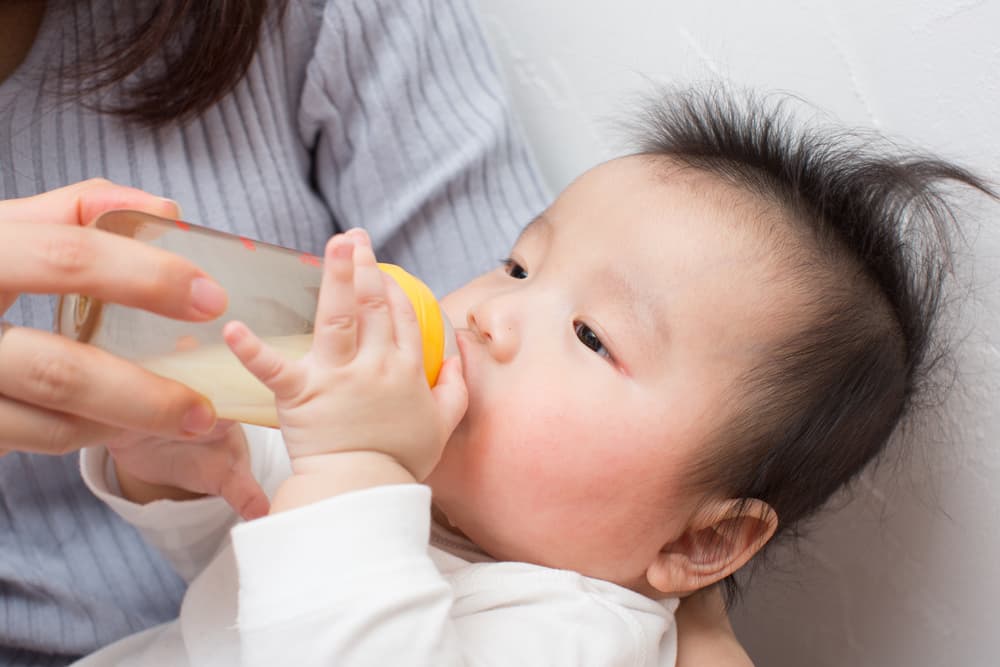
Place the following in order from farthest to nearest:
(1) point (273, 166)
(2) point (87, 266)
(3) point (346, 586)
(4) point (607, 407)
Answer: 1. (1) point (273, 166)
2. (4) point (607, 407)
3. (3) point (346, 586)
4. (2) point (87, 266)

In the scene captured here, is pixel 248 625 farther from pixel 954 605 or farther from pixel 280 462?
pixel 954 605

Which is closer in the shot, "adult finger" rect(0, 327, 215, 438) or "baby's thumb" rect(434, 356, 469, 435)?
"adult finger" rect(0, 327, 215, 438)

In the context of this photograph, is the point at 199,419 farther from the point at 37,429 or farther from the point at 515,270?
the point at 515,270

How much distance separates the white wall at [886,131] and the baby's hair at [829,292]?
0.14 feet

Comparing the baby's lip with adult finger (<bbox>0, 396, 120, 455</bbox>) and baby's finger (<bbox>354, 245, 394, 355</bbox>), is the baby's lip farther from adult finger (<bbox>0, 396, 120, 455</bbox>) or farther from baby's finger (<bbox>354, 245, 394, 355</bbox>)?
adult finger (<bbox>0, 396, 120, 455</bbox>)

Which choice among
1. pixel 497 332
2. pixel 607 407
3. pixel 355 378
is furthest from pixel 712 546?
pixel 355 378

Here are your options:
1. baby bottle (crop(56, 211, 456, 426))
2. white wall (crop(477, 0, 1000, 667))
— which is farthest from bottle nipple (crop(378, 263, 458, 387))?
white wall (crop(477, 0, 1000, 667))

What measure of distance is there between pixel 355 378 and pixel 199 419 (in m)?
0.12

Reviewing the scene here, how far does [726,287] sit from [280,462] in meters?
0.52

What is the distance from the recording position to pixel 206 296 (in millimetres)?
598

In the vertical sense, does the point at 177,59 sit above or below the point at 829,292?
above

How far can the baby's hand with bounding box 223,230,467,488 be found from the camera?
687 millimetres

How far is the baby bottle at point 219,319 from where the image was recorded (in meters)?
0.68

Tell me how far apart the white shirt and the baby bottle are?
4.4 inches
